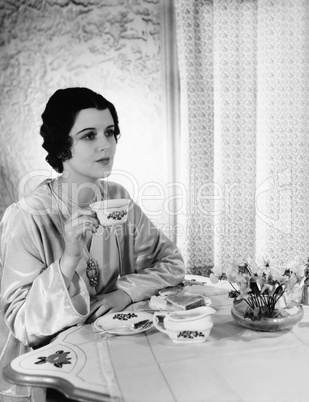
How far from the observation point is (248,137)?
2850mm

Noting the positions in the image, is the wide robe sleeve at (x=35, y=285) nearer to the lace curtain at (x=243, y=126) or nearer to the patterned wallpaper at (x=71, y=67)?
the patterned wallpaper at (x=71, y=67)

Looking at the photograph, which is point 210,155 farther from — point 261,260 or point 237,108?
point 261,260

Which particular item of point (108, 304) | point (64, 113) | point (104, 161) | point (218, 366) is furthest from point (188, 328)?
point (64, 113)

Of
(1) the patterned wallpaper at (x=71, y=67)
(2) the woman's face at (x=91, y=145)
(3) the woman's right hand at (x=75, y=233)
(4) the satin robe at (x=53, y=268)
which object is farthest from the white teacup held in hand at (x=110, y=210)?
(1) the patterned wallpaper at (x=71, y=67)

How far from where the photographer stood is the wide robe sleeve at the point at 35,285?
1475 mm

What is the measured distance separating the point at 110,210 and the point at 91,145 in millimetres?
388

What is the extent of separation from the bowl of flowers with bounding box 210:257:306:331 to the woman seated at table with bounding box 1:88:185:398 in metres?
0.41

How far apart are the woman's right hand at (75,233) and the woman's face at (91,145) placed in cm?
30

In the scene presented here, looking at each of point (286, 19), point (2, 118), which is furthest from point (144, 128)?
point (286, 19)

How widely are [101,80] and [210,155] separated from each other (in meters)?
0.74

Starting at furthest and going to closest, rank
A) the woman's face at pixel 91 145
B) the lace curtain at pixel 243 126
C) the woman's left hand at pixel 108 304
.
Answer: the lace curtain at pixel 243 126 → the woman's face at pixel 91 145 → the woman's left hand at pixel 108 304

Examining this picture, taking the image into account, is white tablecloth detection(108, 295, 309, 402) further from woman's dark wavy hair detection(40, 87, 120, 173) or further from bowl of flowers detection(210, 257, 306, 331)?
woman's dark wavy hair detection(40, 87, 120, 173)

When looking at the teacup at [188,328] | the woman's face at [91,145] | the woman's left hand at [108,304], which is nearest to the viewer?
the teacup at [188,328]

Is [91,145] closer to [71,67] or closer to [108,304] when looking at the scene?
[108,304]
